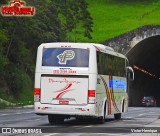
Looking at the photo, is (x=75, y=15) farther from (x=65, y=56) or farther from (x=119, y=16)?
(x=65, y=56)

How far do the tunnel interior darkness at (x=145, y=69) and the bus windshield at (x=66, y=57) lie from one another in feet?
125

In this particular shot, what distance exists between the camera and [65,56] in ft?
86.2

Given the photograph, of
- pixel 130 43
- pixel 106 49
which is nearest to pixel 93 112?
pixel 106 49

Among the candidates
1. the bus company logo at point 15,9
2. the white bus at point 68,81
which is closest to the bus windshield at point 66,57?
the white bus at point 68,81

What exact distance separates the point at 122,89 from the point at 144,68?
45.8 meters

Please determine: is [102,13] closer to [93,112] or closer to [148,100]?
[148,100]

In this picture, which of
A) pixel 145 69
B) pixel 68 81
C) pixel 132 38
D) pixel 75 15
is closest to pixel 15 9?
pixel 132 38

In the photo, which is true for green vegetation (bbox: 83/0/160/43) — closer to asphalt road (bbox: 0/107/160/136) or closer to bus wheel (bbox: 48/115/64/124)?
asphalt road (bbox: 0/107/160/136)

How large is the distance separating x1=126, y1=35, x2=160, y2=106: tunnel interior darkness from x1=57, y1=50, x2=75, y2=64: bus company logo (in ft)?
125

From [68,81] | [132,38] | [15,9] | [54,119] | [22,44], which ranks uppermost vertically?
[15,9]

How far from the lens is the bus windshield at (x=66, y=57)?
1027 inches

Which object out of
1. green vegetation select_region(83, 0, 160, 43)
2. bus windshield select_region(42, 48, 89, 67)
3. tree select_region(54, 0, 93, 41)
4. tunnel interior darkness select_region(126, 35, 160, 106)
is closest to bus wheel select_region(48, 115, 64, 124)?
bus windshield select_region(42, 48, 89, 67)

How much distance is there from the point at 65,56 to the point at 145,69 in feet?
176

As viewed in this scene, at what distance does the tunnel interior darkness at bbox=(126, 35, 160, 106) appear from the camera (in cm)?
6731
